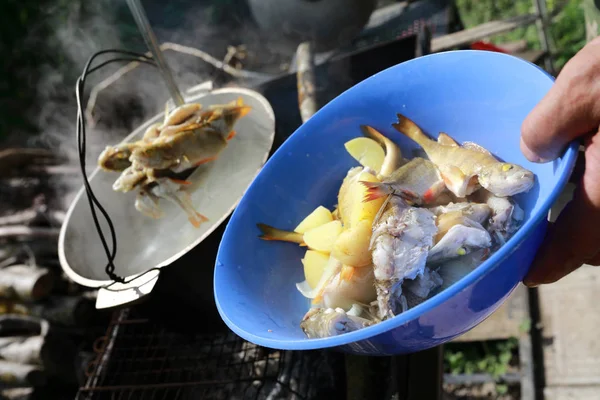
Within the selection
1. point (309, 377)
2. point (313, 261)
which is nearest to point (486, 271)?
point (313, 261)

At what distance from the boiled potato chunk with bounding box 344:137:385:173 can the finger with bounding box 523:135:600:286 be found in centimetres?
71

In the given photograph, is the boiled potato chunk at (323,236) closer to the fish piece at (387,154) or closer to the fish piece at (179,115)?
the fish piece at (387,154)

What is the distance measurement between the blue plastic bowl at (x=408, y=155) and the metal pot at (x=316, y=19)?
2205 millimetres

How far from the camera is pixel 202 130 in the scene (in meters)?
2.75

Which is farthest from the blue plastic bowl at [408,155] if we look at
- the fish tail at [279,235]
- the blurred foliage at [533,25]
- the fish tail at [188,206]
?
the blurred foliage at [533,25]

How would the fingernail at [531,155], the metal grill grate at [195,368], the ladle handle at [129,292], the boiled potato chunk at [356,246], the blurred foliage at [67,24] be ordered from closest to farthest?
the fingernail at [531,155] → the boiled potato chunk at [356,246] → the ladle handle at [129,292] → the metal grill grate at [195,368] → the blurred foliage at [67,24]

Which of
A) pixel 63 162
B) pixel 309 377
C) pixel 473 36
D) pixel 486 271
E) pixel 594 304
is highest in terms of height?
pixel 473 36

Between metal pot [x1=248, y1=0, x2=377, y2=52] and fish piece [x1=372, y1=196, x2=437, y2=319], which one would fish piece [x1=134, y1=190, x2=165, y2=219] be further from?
metal pot [x1=248, y1=0, x2=377, y2=52]

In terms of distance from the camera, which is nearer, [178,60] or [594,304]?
[594,304]

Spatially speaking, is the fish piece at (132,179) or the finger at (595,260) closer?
the finger at (595,260)

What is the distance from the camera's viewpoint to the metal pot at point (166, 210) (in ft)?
9.12

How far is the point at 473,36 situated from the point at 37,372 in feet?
14.7

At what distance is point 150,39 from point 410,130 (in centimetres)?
170

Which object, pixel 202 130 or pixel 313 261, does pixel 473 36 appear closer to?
pixel 202 130
